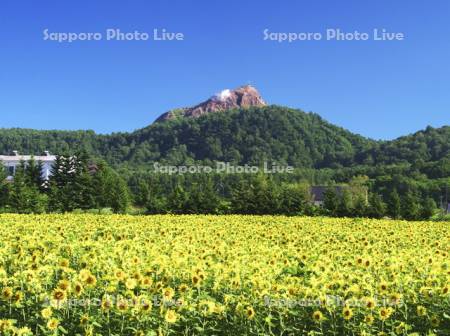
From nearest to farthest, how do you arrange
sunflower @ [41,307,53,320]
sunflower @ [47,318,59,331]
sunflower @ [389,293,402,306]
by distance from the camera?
sunflower @ [47,318,59,331], sunflower @ [41,307,53,320], sunflower @ [389,293,402,306]

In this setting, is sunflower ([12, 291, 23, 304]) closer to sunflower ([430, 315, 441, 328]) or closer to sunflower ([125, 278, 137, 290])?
sunflower ([125, 278, 137, 290])

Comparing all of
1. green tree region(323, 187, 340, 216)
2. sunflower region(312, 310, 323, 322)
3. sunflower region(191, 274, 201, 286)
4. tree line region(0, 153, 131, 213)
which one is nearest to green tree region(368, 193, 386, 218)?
green tree region(323, 187, 340, 216)

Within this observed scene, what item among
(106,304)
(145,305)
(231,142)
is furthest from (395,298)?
(231,142)

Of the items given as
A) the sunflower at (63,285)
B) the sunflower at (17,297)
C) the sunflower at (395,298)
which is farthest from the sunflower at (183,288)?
the sunflower at (395,298)

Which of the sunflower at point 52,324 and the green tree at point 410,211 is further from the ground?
the green tree at point 410,211

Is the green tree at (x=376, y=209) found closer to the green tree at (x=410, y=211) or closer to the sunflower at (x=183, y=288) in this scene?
the green tree at (x=410, y=211)

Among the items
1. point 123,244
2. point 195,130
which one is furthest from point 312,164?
point 123,244

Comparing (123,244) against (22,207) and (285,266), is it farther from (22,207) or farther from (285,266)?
(22,207)

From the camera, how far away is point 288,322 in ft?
21.7

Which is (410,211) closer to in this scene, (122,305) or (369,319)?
(369,319)

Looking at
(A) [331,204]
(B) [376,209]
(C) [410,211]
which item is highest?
(A) [331,204]

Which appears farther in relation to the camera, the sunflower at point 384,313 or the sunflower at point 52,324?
the sunflower at point 384,313

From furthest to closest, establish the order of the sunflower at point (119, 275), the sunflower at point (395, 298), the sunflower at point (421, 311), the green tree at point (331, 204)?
the green tree at point (331, 204)
the sunflower at point (119, 275)
the sunflower at point (395, 298)
the sunflower at point (421, 311)

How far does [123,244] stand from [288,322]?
5534mm
